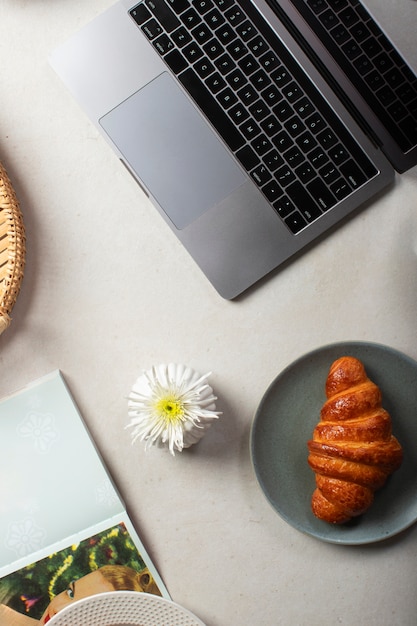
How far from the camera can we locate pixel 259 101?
2.58 ft

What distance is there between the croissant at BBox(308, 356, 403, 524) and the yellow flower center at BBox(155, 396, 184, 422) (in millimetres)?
169

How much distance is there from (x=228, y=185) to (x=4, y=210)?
286mm

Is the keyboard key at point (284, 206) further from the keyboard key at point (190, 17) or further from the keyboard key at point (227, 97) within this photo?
the keyboard key at point (190, 17)

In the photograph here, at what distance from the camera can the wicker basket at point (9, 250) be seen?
789 mm

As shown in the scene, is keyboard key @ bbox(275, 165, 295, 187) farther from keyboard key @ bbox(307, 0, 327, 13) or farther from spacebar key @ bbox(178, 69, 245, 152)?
keyboard key @ bbox(307, 0, 327, 13)

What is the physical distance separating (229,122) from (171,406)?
14.2 inches

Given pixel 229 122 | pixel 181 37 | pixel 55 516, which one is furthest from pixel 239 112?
pixel 55 516

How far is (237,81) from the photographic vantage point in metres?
0.79

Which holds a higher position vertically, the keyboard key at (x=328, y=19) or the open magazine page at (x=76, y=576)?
the keyboard key at (x=328, y=19)

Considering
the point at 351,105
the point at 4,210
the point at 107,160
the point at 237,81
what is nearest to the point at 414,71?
the point at 351,105

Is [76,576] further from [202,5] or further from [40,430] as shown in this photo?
[202,5]

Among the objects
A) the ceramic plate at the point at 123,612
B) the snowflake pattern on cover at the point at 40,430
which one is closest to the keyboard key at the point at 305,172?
the snowflake pattern on cover at the point at 40,430

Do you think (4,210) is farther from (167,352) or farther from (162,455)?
(162,455)

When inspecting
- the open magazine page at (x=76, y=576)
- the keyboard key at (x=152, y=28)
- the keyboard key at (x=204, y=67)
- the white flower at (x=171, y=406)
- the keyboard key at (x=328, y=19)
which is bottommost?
the open magazine page at (x=76, y=576)
